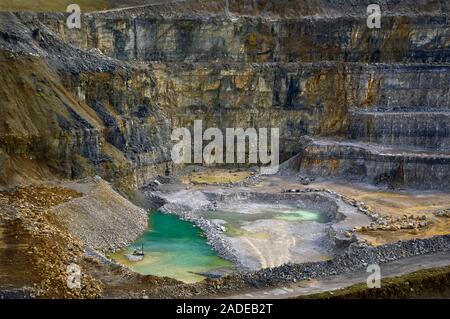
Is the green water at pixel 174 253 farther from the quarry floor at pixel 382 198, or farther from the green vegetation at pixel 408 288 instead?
the quarry floor at pixel 382 198

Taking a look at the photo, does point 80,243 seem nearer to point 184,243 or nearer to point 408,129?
point 184,243

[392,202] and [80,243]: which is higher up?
[80,243]

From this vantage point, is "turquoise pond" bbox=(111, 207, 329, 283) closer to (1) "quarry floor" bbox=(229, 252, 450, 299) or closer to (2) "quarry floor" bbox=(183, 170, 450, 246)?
(2) "quarry floor" bbox=(183, 170, 450, 246)

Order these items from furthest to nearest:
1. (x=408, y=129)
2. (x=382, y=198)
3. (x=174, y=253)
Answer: (x=408, y=129), (x=382, y=198), (x=174, y=253)

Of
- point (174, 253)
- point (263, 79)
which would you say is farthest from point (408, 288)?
point (263, 79)

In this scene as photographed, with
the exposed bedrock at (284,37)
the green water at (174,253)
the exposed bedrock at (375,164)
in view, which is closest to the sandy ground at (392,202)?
the exposed bedrock at (375,164)

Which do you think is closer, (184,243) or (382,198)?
(184,243)

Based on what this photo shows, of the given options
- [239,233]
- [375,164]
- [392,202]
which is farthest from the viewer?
[375,164]
